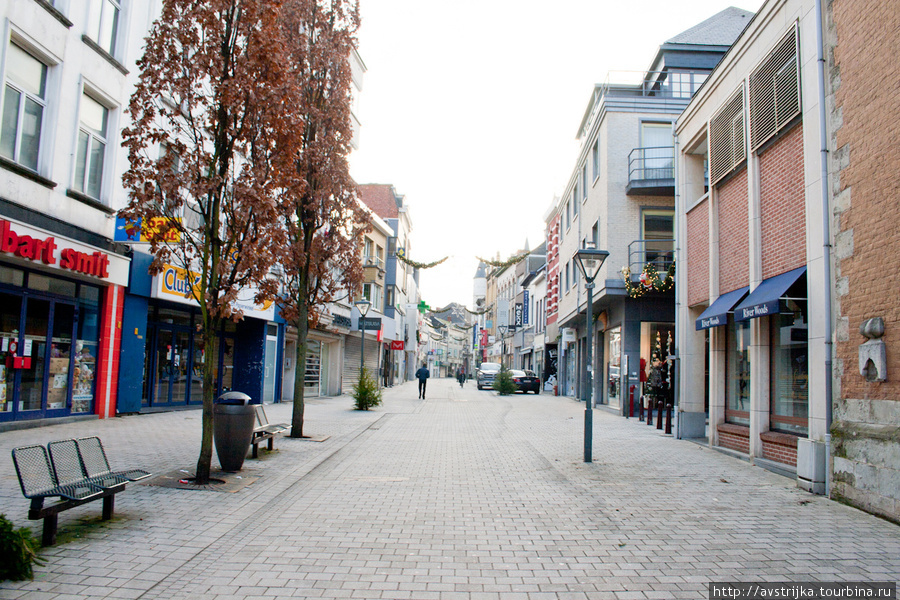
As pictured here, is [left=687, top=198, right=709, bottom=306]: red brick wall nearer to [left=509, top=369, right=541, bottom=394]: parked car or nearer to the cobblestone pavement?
the cobblestone pavement

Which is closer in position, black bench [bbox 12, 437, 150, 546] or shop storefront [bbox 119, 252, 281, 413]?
black bench [bbox 12, 437, 150, 546]

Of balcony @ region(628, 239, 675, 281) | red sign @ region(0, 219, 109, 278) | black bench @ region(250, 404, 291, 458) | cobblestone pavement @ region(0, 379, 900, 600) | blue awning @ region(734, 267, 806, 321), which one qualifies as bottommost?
cobblestone pavement @ region(0, 379, 900, 600)

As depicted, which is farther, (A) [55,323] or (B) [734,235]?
(A) [55,323]

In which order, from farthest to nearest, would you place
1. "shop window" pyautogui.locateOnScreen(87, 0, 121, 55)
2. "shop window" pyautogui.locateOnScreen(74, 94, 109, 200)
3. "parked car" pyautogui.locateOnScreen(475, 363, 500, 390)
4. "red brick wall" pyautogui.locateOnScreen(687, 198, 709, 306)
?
"parked car" pyautogui.locateOnScreen(475, 363, 500, 390) → "red brick wall" pyautogui.locateOnScreen(687, 198, 709, 306) → "shop window" pyautogui.locateOnScreen(87, 0, 121, 55) → "shop window" pyautogui.locateOnScreen(74, 94, 109, 200)

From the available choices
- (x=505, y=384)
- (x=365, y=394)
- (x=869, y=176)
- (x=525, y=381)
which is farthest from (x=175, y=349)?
(x=525, y=381)

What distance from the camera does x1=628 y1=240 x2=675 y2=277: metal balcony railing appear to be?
21094 mm

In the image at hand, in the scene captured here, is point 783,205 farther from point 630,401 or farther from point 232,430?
point 630,401

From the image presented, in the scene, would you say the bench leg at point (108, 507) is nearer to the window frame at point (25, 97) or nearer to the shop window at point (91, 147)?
the window frame at point (25, 97)

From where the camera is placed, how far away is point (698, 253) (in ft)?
44.4

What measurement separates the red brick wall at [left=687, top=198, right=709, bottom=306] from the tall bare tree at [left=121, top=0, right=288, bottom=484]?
350 inches

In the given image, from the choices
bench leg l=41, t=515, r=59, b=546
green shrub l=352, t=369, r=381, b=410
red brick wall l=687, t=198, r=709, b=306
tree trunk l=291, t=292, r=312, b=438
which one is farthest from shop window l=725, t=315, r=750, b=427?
green shrub l=352, t=369, r=381, b=410

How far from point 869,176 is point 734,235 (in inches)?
172

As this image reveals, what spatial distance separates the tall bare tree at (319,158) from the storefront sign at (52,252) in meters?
3.76

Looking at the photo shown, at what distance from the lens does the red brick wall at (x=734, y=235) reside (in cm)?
1120
